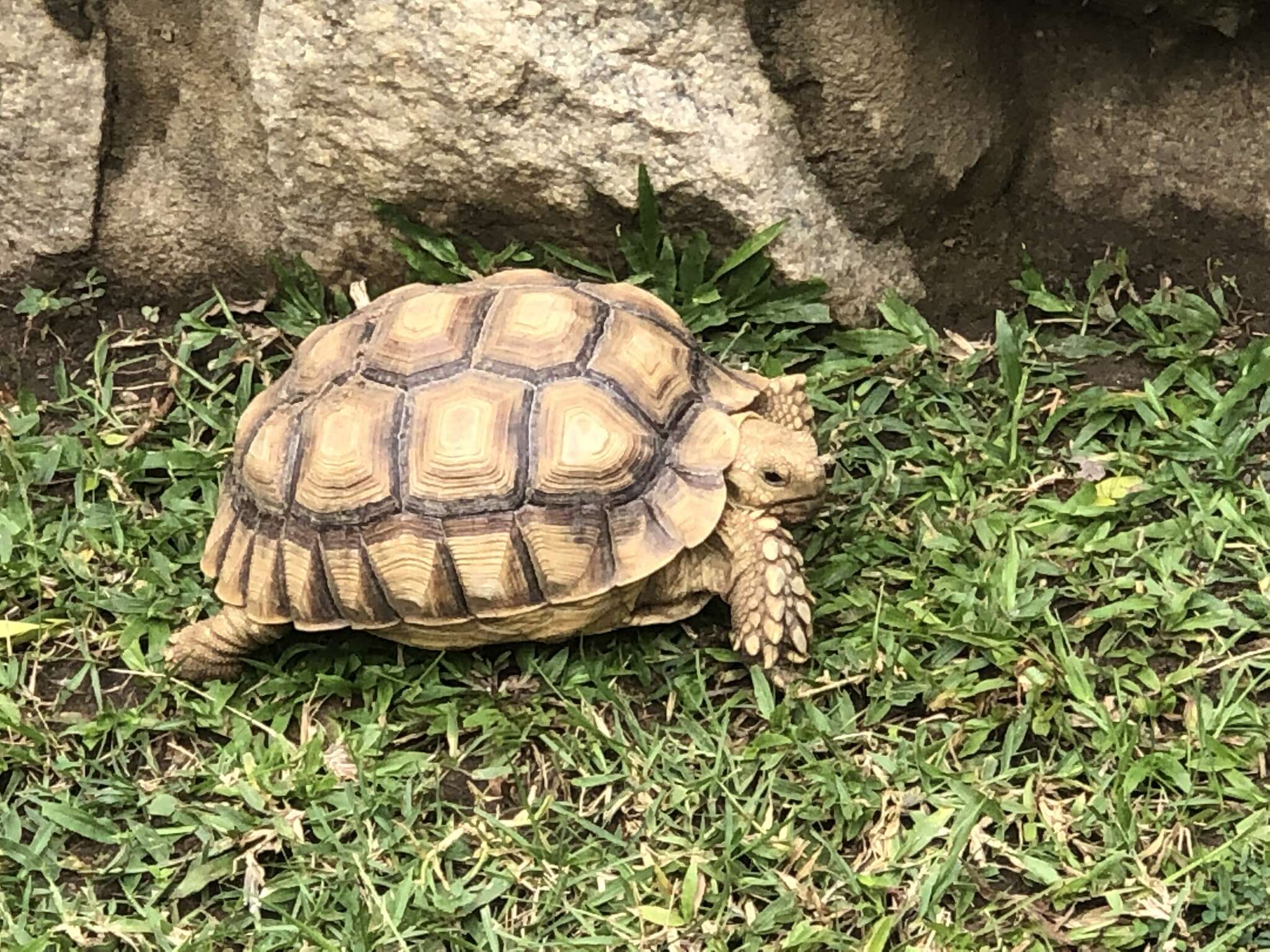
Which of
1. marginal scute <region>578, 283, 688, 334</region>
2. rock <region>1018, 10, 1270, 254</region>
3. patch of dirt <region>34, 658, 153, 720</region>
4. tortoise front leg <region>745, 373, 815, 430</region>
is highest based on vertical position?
rock <region>1018, 10, 1270, 254</region>

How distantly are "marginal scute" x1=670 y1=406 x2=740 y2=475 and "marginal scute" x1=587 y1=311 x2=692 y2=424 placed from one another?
51mm

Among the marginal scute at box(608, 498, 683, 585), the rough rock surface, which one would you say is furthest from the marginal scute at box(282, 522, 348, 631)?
the rough rock surface

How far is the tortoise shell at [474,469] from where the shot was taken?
2.37m

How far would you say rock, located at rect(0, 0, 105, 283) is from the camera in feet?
9.89

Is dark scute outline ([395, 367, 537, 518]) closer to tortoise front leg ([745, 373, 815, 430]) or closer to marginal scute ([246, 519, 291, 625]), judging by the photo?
marginal scute ([246, 519, 291, 625])

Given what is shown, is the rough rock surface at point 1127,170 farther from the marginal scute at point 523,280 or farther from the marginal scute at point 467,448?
the marginal scute at point 467,448

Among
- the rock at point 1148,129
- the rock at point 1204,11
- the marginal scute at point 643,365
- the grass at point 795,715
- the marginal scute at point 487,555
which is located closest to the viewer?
the grass at point 795,715

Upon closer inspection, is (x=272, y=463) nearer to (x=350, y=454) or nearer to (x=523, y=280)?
(x=350, y=454)

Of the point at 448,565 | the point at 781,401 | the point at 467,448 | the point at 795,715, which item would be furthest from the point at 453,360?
the point at 795,715

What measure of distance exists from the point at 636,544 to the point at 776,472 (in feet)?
1.06

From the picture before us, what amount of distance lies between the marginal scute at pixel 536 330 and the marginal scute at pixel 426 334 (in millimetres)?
39

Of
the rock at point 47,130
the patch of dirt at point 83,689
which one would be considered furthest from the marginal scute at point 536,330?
the rock at point 47,130

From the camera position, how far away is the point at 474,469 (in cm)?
236

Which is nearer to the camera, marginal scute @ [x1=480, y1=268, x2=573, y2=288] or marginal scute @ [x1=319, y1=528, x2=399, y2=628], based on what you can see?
marginal scute @ [x1=319, y1=528, x2=399, y2=628]
